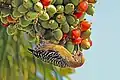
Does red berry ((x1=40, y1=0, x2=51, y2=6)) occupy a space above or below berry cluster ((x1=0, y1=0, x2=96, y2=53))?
above

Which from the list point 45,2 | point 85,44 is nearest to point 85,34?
point 85,44

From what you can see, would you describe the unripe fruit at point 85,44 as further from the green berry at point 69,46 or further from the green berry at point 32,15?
the green berry at point 32,15

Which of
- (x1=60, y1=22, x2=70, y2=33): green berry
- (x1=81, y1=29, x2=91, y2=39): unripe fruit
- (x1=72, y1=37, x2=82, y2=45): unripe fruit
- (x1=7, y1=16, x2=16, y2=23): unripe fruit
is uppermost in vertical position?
(x1=7, y1=16, x2=16, y2=23): unripe fruit

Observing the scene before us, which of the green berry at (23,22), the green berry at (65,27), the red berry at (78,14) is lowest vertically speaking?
the green berry at (65,27)

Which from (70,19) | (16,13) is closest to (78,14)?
(70,19)

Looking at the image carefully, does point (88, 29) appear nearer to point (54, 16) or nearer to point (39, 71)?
point (54, 16)

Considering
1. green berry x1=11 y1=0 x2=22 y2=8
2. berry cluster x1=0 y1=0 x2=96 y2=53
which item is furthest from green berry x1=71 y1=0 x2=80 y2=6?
green berry x1=11 y1=0 x2=22 y2=8

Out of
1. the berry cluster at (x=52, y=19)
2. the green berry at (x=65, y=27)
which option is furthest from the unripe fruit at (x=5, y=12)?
the green berry at (x=65, y=27)

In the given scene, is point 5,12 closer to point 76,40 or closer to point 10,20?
point 10,20

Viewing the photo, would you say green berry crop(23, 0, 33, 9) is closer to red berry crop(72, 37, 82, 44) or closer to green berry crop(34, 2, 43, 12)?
green berry crop(34, 2, 43, 12)

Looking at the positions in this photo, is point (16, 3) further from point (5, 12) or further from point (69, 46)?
point (69, 46)

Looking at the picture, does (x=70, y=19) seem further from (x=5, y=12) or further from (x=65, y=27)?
(x=5, y=12)

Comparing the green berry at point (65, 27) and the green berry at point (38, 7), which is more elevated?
the green berry at point (38, 7)
